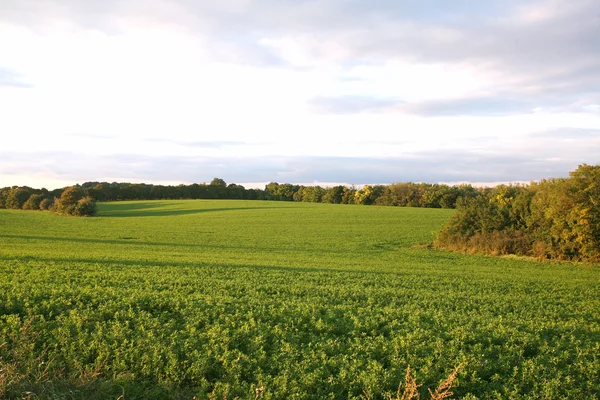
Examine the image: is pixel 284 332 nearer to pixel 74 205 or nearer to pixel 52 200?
pixel 74 205

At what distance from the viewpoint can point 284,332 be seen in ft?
30.3

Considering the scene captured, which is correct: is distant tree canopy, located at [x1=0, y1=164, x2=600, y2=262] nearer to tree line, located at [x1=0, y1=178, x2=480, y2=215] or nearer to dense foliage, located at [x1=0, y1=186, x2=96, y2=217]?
tree line, located at [x1=0, y1=178, x2=480, y2=215]

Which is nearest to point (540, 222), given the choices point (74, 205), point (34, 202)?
point (74, 205)

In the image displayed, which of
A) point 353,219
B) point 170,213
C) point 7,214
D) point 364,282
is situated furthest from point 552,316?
point 7,214

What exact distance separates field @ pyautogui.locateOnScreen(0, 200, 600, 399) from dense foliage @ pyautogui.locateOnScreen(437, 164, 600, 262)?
885cm

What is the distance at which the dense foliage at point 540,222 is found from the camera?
92.1 ft

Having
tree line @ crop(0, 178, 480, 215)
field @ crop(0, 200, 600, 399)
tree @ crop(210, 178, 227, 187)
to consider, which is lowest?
field @ crop(0, 200, 600, 399)

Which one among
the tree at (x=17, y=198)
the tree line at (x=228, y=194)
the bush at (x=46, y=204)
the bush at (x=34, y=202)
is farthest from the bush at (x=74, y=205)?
the tree at (x=17, y=198)

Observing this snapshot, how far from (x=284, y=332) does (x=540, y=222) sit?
91.7 ft

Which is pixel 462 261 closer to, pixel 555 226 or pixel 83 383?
pixel 555 226

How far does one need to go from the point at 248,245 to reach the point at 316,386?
29499 millimetres

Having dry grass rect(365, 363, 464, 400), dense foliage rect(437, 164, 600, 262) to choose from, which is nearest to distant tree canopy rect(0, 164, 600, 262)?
dense foliage rect(437, 164, 600, 262)

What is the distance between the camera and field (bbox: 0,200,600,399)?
23.9 ft

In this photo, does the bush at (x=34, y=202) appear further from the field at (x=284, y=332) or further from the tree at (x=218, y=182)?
the field at (x=284, y=332)
